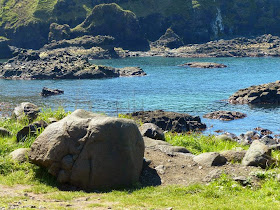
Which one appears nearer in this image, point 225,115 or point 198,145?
point 198,145

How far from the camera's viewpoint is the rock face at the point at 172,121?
126 ft

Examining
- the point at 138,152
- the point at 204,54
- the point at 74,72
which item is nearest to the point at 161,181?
the point at 138,152

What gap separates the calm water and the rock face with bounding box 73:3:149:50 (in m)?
85.4

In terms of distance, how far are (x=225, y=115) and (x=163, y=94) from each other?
68.8ft

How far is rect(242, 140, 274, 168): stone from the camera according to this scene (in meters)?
14.3

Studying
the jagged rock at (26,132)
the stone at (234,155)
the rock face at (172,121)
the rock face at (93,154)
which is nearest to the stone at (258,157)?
the stone at (234,155)

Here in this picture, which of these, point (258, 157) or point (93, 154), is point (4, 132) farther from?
point (258, 157)

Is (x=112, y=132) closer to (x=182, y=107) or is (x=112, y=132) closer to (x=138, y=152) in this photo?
(x=138, y=152)

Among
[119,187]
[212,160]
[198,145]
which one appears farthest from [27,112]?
[212,160]

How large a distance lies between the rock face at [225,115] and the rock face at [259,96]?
9835mm

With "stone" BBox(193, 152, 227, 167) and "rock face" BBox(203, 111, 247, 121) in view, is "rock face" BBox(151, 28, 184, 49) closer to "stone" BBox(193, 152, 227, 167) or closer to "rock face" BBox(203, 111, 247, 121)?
"rock face" BBox(203, 111, 247, 121)

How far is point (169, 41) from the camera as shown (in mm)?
183500

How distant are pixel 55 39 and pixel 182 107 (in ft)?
437

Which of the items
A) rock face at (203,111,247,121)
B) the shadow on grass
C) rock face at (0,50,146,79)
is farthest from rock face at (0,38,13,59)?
the shadow on grass
